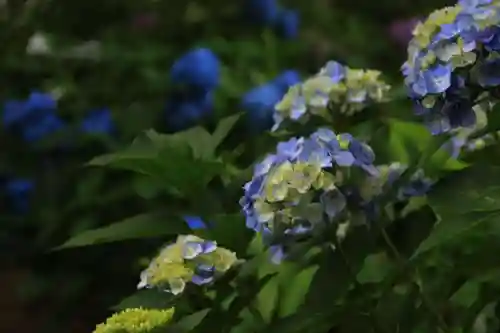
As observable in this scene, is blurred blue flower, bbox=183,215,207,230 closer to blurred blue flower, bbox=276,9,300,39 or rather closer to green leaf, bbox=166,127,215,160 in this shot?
green leaf, bbox=166,127,215,160

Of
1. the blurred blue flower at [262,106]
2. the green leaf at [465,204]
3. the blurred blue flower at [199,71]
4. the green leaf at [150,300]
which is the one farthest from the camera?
the blurred blue flower at [199,71]

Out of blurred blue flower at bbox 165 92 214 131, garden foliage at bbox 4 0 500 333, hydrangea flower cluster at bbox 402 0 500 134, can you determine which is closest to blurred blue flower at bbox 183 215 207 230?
garden foliage at bbox 4 0 500 333

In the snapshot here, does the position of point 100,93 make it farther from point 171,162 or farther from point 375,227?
point 375,227

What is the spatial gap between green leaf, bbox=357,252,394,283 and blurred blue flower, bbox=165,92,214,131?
0.64 meters

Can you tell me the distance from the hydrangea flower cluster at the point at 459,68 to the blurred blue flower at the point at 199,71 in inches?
25.5

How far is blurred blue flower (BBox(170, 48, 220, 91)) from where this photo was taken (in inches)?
51.9

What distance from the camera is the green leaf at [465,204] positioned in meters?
0.59

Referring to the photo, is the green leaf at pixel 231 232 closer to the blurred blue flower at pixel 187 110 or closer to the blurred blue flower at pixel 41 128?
the blurred blue flower at pixel 187 110

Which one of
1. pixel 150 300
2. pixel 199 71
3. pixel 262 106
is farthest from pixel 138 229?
pixel 199 71

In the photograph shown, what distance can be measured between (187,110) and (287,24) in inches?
13.1

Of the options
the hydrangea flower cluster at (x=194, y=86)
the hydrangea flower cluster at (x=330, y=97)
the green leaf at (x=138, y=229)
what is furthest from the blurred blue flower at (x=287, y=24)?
the green leaf at (x=138, y=229)

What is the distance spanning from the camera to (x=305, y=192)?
24.5 inches

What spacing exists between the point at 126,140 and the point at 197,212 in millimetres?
624

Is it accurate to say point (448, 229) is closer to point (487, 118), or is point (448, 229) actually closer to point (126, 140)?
point (487, 118)
